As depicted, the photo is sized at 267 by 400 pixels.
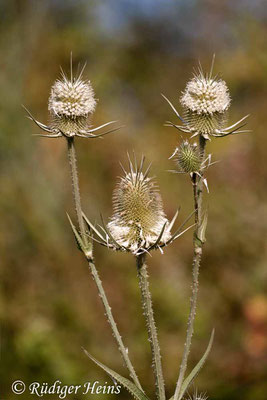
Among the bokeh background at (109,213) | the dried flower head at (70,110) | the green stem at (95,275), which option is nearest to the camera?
the green stem at (95,275)

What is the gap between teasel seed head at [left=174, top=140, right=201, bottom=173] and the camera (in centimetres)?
197

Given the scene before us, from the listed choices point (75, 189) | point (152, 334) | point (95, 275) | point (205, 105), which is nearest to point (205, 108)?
point (205, 105)

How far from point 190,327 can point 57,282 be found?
4360mm

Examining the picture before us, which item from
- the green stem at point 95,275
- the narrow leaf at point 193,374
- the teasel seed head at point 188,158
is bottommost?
the narrow leaf at point 193,374

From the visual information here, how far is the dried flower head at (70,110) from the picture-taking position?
1.99 m

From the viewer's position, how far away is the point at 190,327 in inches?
75.9

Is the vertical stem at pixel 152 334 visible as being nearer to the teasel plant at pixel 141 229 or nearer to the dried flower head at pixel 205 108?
the teasel plant at pixel 141 229

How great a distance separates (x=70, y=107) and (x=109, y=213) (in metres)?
5.26

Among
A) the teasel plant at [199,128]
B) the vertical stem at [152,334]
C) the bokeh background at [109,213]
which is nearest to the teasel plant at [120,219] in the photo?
the vertical stem at [152,334]

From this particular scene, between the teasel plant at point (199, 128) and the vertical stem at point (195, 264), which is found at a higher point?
the teasel plant at point (199, 128)

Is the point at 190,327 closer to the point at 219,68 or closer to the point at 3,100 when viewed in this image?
the point at 3,100

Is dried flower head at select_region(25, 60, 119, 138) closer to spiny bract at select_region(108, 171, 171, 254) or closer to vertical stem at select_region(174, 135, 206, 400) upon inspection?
spiny bract at select_region(108, 171, 171, 254)

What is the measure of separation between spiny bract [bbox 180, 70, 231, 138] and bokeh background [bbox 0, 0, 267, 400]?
1182 mm

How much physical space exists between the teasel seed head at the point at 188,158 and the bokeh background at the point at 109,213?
1193mm
